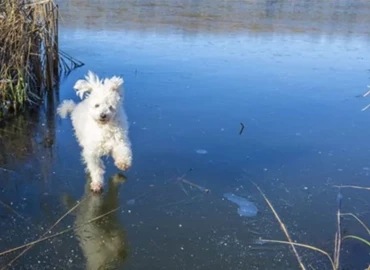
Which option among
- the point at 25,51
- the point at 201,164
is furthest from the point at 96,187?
the point at 25,51

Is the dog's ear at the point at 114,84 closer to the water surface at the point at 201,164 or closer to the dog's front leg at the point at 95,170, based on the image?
the dog's front leg at the point at 95,170

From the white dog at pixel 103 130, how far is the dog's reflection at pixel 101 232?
19 centimetres

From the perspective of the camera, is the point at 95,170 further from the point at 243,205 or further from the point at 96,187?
the point at 243,205

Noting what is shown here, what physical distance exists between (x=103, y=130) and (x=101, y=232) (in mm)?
1323

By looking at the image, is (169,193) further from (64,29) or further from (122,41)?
(64,29)

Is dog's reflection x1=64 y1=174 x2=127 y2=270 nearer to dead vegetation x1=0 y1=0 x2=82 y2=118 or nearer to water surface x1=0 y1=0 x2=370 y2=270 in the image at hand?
water surface x1=0 y1=0 x2=370 y2=270

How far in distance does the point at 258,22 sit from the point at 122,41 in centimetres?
731

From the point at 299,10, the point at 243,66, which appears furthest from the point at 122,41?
the point at 299,10

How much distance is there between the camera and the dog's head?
16.2 ft

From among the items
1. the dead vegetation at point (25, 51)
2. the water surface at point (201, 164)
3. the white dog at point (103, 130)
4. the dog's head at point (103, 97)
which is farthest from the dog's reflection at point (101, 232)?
the dead vegetation at point (25, 51)

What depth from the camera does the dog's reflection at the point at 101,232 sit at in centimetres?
378

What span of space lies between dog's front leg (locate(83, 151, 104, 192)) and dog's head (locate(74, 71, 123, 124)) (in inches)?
16.0

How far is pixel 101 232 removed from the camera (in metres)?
4.17

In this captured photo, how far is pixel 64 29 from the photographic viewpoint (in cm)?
1459
